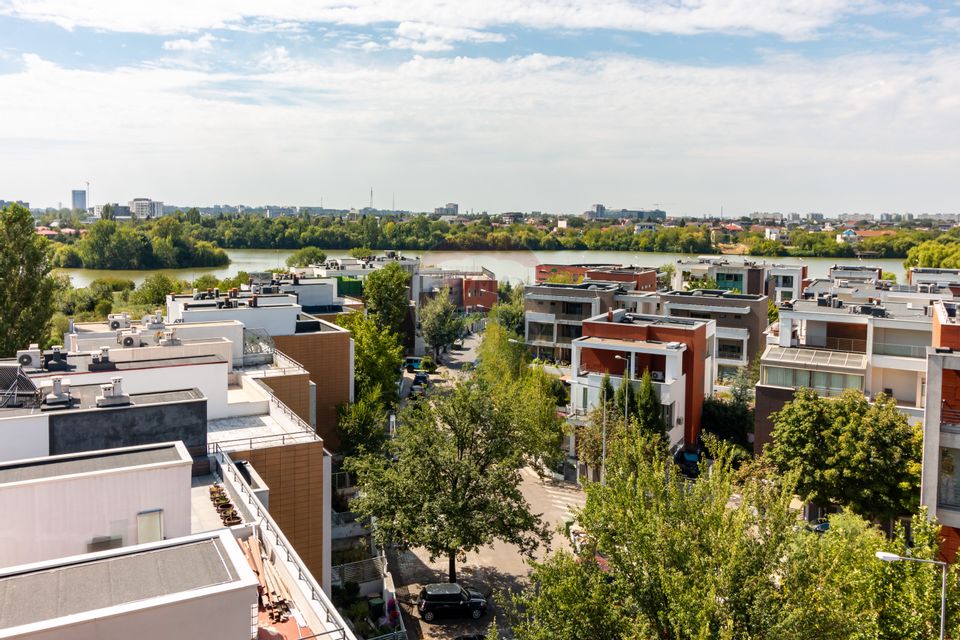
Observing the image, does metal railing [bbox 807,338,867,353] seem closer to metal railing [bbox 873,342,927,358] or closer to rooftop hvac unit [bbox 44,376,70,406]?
metal railing [bbox 873,342,927,358]

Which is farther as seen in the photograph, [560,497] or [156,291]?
[156,291]

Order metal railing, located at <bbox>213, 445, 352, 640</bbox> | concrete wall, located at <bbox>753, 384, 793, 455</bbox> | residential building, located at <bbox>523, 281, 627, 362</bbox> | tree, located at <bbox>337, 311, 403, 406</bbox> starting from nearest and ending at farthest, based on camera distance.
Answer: metal railing, located at <bbox>213, 445, 352, 640</bbox>, concrete wall, located at <bbox>753, 384, 793, 455</bbox>, tree, located at <bbox>337, 311, 403, 406</bbox>, residential building, located at <bbox>523, 281, 627, 362</bbox>

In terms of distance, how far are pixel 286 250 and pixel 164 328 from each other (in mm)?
97237

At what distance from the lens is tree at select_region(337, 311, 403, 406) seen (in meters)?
25.0

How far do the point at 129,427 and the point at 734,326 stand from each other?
29.3 m

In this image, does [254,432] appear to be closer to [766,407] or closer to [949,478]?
[949,478]

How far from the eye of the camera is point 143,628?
5461mm

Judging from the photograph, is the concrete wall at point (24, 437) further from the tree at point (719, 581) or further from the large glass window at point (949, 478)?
the large glass window at point (949, 478)

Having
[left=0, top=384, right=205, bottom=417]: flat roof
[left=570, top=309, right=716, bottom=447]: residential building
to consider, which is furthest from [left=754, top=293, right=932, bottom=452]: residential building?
[left=0, top=384, right=205, bottom=417]: flat roof

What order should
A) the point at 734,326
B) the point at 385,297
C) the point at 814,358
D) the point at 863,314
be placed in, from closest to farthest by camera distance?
1. the point at 814,358
2. the point at 863,314
3. the point at 734,326
4. the point at 385,297

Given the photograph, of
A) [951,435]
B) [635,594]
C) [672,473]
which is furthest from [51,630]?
[951,435]

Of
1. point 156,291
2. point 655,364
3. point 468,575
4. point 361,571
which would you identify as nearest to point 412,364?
point 156,291

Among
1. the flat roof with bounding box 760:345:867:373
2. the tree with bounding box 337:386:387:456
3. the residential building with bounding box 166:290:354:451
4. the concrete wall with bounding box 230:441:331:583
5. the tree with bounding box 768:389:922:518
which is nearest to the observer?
the concrete wall with bounding box 230:441:331:583

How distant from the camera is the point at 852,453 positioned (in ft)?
56.5
